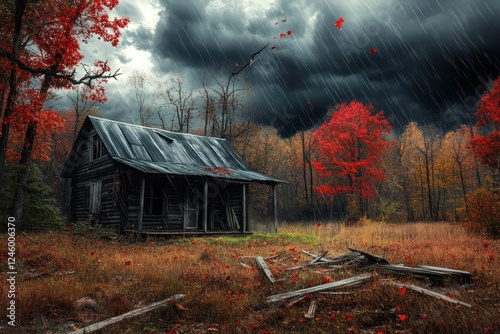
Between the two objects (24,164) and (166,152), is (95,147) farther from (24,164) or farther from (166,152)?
(166,152)

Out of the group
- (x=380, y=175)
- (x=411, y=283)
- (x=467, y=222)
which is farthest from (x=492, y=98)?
(x=411, y=283)

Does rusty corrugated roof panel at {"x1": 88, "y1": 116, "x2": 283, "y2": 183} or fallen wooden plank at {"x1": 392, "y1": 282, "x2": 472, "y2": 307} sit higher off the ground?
rusty corrugated roof panel at {"x1": 88, "y1": 116, "x2": 283, "y2": 183}

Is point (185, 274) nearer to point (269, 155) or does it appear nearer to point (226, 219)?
point (226, 219)

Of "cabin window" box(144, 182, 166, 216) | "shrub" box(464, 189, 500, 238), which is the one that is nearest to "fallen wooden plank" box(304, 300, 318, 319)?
"shrub" box(464, 189, 500, 238)

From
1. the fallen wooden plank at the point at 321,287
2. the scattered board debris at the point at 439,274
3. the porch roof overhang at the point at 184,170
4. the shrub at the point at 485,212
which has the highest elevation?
the porch roof overhang at the point at 184,170

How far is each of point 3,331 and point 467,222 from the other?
657 inches

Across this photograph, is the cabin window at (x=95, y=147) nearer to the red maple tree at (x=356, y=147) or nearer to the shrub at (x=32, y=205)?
the shrub at (x=32, y=205)

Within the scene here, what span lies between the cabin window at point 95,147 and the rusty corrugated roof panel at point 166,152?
108cm

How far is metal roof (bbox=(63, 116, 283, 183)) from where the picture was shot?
57.4 ft

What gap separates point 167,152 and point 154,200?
10.0ft

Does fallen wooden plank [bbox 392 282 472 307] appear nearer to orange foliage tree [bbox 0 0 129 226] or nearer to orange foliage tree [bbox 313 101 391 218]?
orange foliage tree [bbox 0 0 129 226]

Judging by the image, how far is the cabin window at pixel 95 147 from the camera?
1962 centimetres

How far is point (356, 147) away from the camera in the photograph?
26.8 meters

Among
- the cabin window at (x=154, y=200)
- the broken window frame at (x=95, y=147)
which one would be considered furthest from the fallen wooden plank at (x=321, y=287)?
the broken window frame at (x=95, y=147)
